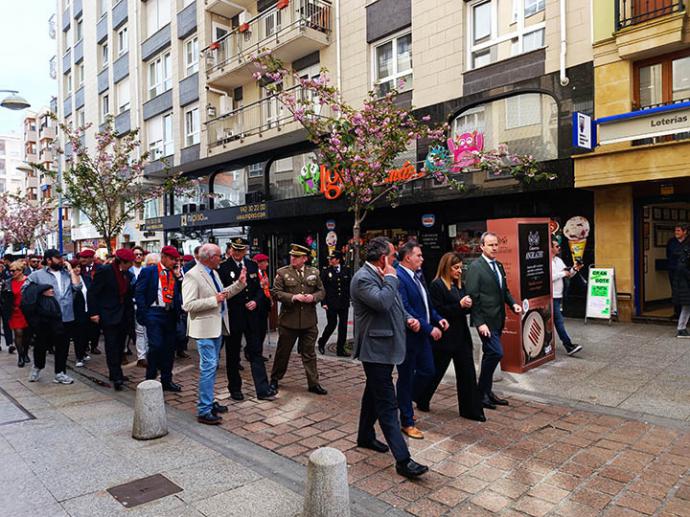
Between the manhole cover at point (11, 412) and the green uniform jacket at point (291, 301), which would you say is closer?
the manhole cover at point (11, 412)

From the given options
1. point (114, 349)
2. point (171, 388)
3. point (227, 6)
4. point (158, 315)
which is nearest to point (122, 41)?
point (227, 6)

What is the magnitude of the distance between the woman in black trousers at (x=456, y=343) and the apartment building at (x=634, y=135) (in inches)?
260

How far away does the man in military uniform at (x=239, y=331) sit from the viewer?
6.05m

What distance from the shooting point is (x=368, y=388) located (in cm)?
431

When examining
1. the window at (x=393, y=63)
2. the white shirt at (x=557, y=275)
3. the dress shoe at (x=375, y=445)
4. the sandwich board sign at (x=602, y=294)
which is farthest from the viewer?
the window at (x=393, y=63)

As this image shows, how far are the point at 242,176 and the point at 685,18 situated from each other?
15.8m

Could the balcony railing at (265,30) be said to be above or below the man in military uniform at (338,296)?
above

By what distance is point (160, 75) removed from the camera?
2483 centimetres

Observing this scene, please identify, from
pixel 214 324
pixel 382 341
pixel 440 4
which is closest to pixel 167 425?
pixel 214 324

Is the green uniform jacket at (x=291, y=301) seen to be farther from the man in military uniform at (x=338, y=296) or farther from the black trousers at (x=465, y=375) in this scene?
the man in military uniform at (x=338, y=296)

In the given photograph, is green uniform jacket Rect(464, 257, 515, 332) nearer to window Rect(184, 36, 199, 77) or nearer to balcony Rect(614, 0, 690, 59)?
balcony Rect(614, 0, 690, 59)

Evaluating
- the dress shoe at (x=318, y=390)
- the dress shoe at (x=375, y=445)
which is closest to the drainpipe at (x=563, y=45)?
the dress shoe at (x=318, y=390)

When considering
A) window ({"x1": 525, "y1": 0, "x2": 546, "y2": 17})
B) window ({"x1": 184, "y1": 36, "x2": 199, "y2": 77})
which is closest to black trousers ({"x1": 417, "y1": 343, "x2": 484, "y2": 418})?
window ({"x1": 525, "y1": 0, "x2": 546, "y2": 17})

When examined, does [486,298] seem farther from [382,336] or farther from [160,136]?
[160,136]
